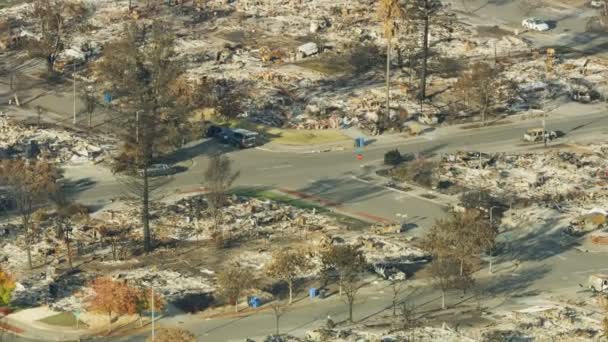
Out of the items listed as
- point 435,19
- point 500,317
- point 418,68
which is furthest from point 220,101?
point 500,317

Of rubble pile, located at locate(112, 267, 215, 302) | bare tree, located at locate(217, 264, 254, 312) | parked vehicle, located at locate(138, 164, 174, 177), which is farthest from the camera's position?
parked vehicle, located at locate(138, 164, 174, 177)

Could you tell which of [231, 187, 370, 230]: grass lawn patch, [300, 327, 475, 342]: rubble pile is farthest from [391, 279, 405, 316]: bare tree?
[231, 187, 370, 230]: grass lawn patch

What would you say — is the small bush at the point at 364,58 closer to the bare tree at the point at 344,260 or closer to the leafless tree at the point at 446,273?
the bare tree at the point at 344,260

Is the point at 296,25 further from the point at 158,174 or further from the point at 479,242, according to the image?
the point at 479,242

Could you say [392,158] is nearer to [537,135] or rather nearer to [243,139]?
[243,139]

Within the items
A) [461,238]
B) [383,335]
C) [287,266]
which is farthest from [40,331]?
[461,238]

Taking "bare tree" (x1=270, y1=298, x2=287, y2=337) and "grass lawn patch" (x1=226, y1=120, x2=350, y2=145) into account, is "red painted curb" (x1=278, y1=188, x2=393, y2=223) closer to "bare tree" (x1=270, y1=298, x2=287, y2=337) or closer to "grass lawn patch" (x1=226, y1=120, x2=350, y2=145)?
"grass lawn patch" (x1=226, y1=120, x2=350, y2=145)
